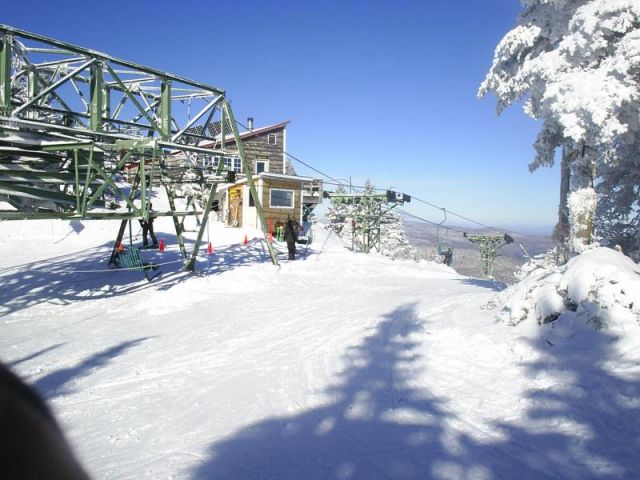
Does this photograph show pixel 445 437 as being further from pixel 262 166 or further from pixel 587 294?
pixel 262 166

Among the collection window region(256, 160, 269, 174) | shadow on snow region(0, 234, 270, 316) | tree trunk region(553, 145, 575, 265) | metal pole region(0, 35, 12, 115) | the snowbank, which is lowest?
shadow on snow region(0, 234, 270, 316)

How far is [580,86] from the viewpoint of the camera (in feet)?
24.7

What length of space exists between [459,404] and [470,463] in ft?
4.09

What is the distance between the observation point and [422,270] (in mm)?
18297

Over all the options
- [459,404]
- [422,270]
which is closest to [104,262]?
[422,270]

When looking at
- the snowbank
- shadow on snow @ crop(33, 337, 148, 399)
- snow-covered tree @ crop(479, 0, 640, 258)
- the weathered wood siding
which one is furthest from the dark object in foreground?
the weathered wood siding

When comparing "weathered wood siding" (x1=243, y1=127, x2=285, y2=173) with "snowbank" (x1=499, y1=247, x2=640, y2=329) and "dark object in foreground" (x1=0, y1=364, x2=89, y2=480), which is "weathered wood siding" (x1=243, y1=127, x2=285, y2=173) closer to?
"snowbank" (x1=499, y1=247, x2=640, y2=329)

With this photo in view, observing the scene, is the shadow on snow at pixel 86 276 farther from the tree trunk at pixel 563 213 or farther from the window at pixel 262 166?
the window at pixel 262 166

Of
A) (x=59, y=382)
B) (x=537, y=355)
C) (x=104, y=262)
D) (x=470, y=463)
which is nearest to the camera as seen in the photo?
(x=470, y=463)

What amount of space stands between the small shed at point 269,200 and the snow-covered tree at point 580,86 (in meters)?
18.4

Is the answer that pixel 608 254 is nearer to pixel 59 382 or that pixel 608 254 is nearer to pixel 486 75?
pixel 486 75

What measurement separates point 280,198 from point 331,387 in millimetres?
23030

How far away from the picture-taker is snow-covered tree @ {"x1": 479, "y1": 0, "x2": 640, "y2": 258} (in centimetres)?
740

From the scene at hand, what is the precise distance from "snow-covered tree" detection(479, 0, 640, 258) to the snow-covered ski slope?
3.37m
